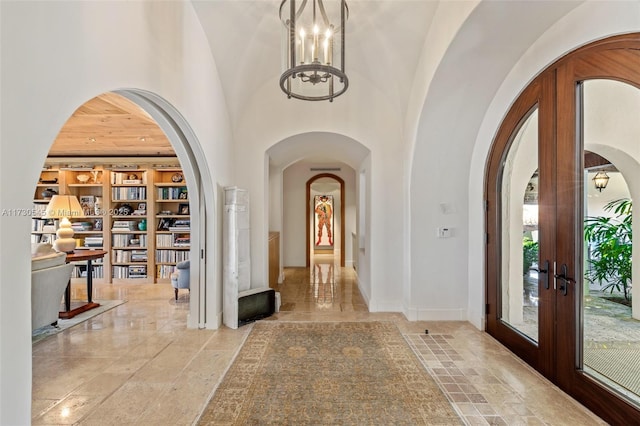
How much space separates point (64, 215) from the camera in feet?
16.1

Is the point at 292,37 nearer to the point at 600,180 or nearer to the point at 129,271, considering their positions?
the point at 600,180

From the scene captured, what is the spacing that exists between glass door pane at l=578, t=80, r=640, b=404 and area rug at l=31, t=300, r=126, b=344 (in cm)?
506

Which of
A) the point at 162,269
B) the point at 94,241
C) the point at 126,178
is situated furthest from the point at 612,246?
the point at 94,241

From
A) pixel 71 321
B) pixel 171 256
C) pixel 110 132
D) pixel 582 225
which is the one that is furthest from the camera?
pixel 171 256

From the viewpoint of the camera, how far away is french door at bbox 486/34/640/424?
2107 mm

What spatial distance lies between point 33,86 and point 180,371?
7.94 feet

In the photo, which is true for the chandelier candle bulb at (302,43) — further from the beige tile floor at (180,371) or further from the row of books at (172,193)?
the row of books at (172,193)

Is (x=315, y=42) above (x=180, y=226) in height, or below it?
above

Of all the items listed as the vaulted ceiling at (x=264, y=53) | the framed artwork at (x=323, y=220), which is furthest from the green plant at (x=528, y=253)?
the framed artwork at (x=323, y=220)

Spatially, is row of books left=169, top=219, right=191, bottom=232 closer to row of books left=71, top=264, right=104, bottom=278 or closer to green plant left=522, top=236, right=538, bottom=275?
row of books left=71, top=264, right=104, bottom=278

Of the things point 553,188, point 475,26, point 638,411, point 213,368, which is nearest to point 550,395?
point 638,411

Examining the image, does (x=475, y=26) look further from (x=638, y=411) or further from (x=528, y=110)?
(x=638, y=411)

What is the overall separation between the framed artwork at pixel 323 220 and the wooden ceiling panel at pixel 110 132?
24.2 feet

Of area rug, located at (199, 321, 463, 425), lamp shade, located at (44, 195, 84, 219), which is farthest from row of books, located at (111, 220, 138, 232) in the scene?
area rug, located at (199, 321, 463, 425)
